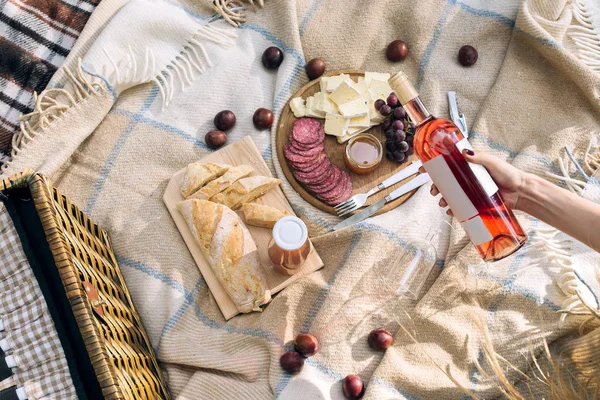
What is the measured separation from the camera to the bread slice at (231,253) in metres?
1.59

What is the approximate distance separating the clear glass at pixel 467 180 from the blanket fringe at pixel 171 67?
863 millimetres

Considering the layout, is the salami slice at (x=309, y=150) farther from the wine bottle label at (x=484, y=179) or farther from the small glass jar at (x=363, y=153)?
the wine bottle label at (x=484, y=179)

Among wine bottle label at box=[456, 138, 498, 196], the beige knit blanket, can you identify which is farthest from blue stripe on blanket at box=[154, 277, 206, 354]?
wine bottle label at box=[456, 138, 498, 196]

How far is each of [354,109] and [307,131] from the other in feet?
0.55

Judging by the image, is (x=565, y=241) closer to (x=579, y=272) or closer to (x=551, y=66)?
(x=579, y=272)

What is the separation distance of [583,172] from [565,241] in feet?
0.80

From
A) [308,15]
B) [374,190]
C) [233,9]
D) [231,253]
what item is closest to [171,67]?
→ [233,9]

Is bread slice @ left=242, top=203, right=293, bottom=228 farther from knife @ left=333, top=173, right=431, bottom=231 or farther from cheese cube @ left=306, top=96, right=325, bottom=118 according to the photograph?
cheese cube @ left=306, top=96, right=325, bottom=118

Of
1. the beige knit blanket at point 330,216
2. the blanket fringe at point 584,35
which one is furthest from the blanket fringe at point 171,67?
the blanket fringe at point 584,35

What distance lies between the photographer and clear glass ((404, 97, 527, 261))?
1269 mm

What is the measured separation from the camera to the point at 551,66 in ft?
5.99

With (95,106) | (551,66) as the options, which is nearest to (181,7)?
(95,106)

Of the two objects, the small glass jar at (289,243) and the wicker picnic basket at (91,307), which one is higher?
the small glass jar at (289,243)

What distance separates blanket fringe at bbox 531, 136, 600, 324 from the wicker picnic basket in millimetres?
1197
